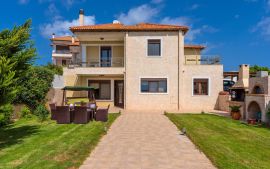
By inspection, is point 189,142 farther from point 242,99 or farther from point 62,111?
point 242,99

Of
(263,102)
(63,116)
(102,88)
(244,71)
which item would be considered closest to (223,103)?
(244,71)

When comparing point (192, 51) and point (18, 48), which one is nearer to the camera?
point (18, 48)

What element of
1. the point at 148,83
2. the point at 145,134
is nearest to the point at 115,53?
the point at 148,83

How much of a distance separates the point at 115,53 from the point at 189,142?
1777 cm

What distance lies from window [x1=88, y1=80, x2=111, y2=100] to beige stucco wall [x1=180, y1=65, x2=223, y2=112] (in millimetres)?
7705

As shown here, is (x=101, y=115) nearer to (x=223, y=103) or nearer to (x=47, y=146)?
(x=47, y=146)

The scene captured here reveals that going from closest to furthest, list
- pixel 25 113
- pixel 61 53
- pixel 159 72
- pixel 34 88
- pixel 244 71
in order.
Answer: pixel 25 113
pixel 34 88
pixel 244 71
pixel 159 72
pixel 61 53

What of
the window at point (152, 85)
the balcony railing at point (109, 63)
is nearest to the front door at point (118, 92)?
the balcony railing at point (109, 63)

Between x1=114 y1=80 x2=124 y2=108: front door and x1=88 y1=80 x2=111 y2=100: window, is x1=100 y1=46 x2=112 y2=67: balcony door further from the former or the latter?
x1=114 y1=80 x2=124 y2=108: front door

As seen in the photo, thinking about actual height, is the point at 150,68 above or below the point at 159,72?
above

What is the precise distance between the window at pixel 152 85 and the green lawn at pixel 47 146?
1184 cm

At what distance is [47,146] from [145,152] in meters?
3.52

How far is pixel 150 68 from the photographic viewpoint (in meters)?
23.4

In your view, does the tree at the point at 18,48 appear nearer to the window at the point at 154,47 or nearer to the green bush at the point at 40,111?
the green bush at the point at 40,111
